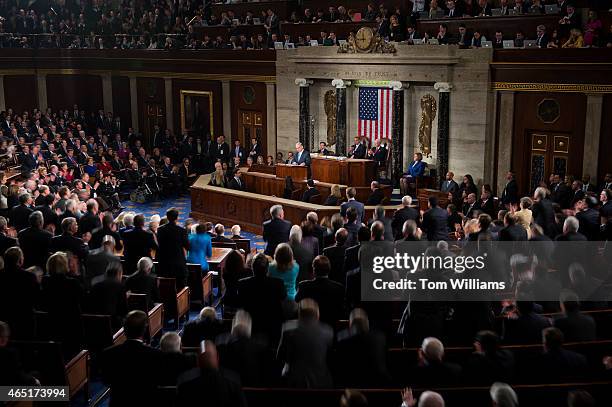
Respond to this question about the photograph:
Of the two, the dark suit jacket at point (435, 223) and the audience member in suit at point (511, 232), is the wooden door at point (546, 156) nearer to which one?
the dark suit jacket at point (435, 223)

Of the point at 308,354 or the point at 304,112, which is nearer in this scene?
the point at 308,354

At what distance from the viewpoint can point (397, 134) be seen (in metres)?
18.3

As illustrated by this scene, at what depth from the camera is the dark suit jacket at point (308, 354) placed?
558cm

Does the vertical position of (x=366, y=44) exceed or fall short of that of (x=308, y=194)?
it exceeds it

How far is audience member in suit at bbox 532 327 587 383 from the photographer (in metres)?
5.66

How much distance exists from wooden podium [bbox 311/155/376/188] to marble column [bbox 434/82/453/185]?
201cm

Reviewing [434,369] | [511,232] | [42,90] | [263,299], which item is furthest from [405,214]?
[42,90]

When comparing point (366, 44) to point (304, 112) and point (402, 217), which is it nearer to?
point (304, 112)

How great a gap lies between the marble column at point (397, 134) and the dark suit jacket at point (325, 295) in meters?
11.8

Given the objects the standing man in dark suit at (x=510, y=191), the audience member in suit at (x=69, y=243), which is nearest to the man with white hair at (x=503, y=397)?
the audience member in suit at (x=69, y=243)

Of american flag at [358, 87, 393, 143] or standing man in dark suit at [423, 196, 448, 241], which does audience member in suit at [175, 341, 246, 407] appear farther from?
american flag at [358, 87, 393, 143]

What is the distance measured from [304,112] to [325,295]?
13839 mm

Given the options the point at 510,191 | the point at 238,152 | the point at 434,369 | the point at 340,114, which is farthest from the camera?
the point at 238,152

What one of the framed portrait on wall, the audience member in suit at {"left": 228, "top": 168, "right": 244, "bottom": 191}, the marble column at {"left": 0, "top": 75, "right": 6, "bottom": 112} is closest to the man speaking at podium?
the audience member in suit at {"left": 228, "top": 168, "right": 244, "bottom": 191}
